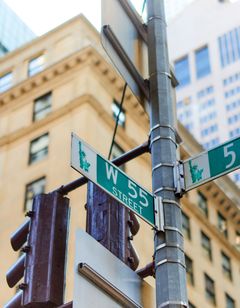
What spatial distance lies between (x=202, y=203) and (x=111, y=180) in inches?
1393

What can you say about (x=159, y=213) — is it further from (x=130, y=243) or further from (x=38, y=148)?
(x=38, y=148)

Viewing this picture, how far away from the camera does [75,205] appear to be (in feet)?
90.8

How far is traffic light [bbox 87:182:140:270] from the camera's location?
18.2 ft

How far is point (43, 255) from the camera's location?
543cm

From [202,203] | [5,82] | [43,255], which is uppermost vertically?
[5,82]

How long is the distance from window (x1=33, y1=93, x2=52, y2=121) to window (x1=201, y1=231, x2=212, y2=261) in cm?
1142

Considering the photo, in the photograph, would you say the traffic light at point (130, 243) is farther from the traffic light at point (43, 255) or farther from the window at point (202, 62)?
the window at point (202, 62)

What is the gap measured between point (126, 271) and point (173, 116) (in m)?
1.84

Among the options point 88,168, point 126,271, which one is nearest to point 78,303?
point 126,271

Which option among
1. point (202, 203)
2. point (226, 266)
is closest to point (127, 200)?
point (226, 266)

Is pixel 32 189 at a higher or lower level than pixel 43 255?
higher

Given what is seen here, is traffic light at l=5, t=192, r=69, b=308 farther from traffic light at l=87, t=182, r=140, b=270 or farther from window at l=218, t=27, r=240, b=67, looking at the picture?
window at l=218, t=27, r=240, b=67

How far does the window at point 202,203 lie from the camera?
39953 mm

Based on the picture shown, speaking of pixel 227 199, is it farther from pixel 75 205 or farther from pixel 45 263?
pixel 45 263
